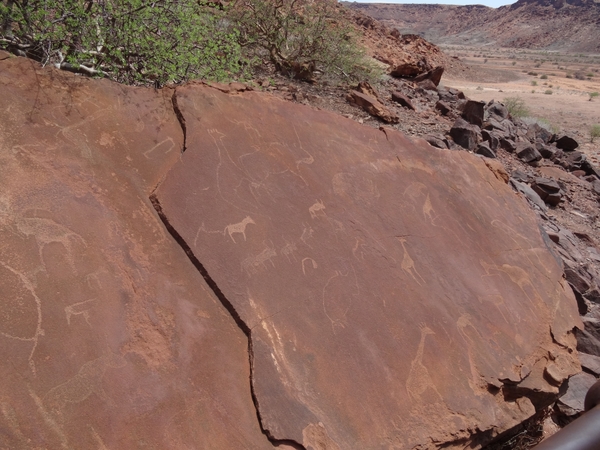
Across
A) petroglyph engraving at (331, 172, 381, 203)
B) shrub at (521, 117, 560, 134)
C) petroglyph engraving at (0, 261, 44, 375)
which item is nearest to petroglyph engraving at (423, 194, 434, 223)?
petroglyph engraving at (331, 172, 381, 203)

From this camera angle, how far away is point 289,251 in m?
2.47

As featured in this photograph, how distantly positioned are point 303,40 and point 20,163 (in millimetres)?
5481

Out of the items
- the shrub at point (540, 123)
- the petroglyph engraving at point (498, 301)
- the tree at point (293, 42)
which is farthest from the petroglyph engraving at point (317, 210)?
the shrub at point (540, 123)

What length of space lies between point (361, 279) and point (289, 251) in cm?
42

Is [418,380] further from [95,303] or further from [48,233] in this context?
[48,233]

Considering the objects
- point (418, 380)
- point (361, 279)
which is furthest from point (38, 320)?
point (418, 380)

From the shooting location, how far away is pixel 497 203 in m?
3.65

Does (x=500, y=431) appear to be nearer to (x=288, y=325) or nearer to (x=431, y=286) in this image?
(x=431, y=286)

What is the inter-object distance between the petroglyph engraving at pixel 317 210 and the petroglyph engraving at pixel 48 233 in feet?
3.99

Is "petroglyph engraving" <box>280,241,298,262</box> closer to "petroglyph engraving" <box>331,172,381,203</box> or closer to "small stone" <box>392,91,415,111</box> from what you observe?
"petroglyph engraving" <box>331,172,381,203</box>

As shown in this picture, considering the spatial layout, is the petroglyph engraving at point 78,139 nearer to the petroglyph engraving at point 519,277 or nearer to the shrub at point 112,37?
the shrub at point 112,37

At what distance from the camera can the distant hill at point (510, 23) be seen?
52094mm

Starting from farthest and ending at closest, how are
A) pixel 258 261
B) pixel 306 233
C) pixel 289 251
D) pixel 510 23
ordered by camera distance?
pixel 510 23 → pixel 306 233 → pixel 289 251 → pixel 258 261

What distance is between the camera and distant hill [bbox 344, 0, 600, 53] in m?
52.1
